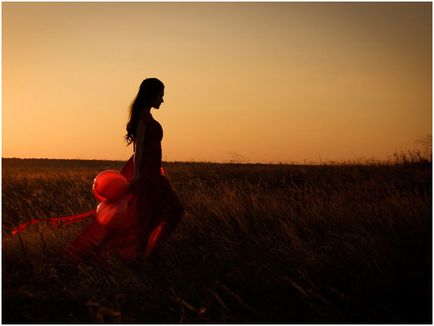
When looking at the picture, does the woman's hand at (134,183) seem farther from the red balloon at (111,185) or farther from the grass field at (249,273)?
the grass field at (249,273)

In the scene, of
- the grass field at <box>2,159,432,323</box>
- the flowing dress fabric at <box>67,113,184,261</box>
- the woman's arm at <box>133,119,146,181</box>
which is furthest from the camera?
the flowing dress fabric at <box>67,113,184,261</box>

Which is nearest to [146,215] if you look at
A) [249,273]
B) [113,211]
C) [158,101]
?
[113,211]

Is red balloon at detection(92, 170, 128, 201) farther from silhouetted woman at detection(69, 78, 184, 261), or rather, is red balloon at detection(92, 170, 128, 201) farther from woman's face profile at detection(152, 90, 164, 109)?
woman's face profile at detection(152, 90, 164, 109)

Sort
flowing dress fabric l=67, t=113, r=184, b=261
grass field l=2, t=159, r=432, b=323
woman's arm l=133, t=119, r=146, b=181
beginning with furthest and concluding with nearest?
flowing dress fabric l=67, t=113, r=184, b=261, woman's arm l=133, t=119, r=146, b=181, grass field l=2, t=159, r=432, b=323

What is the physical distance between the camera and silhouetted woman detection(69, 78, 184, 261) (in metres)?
5.52

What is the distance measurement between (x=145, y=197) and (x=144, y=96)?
1038 millimetres

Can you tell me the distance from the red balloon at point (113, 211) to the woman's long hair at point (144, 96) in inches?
31.1

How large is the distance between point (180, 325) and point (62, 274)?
6.94 feet

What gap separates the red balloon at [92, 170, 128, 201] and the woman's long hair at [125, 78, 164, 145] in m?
0.54

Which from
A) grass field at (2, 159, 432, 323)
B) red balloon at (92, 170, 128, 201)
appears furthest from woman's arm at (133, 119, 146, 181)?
grass field at (2, 159, 432, 323)

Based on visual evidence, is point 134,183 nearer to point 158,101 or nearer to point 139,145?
point 139,145

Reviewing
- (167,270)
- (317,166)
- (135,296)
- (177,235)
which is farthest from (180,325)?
(317,166)

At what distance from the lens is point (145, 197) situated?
563 cm

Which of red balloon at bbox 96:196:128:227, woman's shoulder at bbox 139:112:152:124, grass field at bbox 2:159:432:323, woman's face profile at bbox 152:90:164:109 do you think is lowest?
grass field at bbox 2:159:432:323
